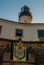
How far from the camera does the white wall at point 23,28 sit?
23.3 metres

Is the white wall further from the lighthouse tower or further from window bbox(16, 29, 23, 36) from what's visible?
the lighthouse tower

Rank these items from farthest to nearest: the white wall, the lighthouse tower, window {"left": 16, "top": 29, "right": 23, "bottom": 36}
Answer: the lighthouse tower, window {"left": 16, "top": 29, "right": 23, "bottom": 36}, the white wall

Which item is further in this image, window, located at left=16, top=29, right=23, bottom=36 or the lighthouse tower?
the lighthouse tower

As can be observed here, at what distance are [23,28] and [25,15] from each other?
10.9 metres

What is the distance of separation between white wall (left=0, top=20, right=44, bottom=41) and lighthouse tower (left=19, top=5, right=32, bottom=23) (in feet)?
27.3

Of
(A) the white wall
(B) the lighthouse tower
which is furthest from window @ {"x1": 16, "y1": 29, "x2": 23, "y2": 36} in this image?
→ (B) the lighthouse tower

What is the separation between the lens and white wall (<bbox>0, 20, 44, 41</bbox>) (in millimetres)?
23297

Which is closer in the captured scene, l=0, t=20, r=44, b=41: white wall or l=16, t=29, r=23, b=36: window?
l=0, t=20, r=44, b=41: white wall

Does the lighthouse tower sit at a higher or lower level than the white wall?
higher

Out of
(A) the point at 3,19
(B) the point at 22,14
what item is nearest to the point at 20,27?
(A) the point at 3,19

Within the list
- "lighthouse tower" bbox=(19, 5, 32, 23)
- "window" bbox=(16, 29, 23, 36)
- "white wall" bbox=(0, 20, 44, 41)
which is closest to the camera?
"white wall" bbox=(0, 20, 44, 41)

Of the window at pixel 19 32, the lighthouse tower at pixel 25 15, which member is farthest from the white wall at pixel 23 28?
the lighthouse tower at pixel 25 15

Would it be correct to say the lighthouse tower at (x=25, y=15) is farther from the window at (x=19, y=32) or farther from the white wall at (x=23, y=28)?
the window at (x=19, y=32)

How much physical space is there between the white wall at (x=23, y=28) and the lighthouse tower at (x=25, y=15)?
831 cm
